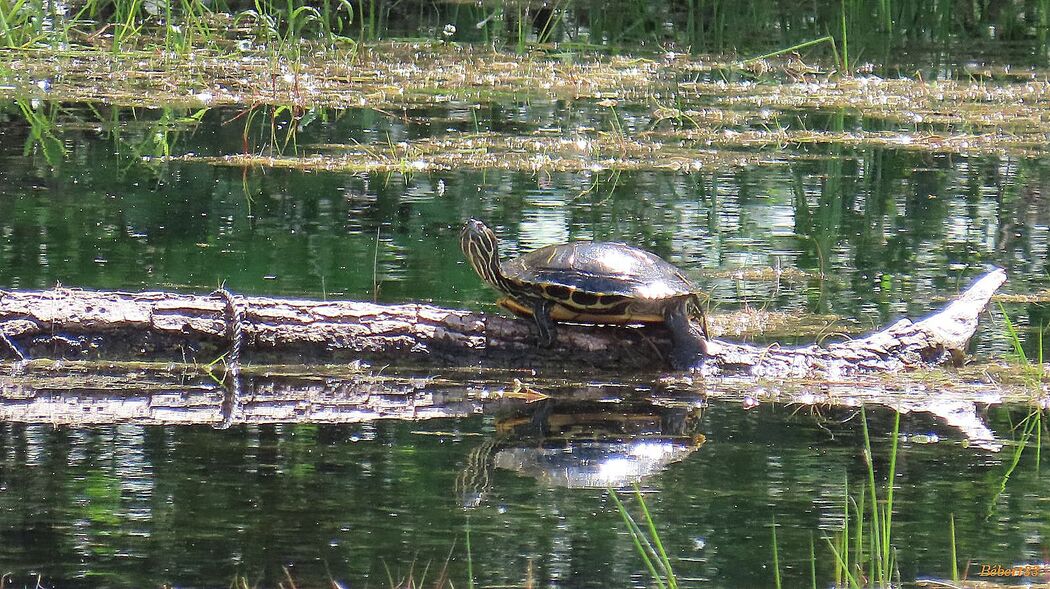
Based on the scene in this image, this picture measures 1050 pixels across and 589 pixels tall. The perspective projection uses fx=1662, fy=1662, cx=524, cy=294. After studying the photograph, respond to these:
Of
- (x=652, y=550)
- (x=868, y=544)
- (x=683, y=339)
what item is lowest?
(x=868, y=544)

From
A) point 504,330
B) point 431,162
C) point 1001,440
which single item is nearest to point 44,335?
point 504,330

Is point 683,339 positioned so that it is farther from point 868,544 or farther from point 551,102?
point 551,102

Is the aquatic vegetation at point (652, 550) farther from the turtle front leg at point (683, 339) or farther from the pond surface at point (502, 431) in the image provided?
the turtle front leg at point (683, 339)

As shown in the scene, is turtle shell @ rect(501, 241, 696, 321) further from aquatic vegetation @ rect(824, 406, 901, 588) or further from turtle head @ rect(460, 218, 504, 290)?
aquatic vegetation @ rect(824, 406, 901, 588)

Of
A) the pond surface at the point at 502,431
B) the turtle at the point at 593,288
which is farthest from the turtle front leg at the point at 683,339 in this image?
the pond surface at the point at 502,431

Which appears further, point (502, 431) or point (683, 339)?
point (683, 339)

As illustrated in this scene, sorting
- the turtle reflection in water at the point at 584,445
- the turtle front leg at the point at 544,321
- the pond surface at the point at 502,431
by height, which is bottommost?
the turtle reflection in water at the point at 584,445

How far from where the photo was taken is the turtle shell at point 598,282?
466 centimetres

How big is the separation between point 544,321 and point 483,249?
12.5 inches

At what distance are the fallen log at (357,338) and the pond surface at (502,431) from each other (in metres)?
0.29

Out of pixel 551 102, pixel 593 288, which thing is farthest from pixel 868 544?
pixel 551 102

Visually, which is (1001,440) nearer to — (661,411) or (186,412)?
(661,411)

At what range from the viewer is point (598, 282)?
468cm

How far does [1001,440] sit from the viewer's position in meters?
4.10
